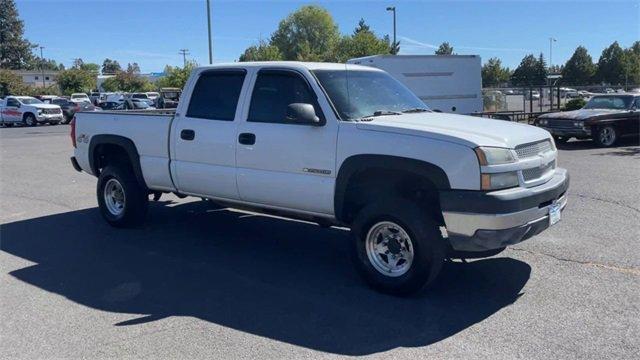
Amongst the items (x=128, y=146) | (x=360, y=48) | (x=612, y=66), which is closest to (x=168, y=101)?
(x=128, y=146)

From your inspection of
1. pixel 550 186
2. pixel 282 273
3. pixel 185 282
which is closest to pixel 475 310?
pixel 550 186

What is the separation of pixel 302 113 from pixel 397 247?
142 cm

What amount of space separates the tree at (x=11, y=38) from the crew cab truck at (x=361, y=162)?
4273 inches

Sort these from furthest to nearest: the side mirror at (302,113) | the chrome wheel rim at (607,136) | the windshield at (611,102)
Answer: the windshield at (611,102) → the chrome wheel rim at (607,136) → the side mirror at (302,113)

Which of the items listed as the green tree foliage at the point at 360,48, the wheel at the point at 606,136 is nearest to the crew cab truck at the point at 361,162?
the wheel at the point at 606,136

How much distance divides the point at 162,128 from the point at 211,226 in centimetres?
155

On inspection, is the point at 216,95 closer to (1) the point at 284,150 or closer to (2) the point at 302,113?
(1) the point at 284,150

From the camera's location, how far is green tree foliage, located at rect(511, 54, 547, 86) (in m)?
47.8

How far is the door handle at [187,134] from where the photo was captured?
666 centimetres

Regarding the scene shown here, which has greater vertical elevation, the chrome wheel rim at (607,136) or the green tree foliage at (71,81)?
the green tree foliage at (71,81)

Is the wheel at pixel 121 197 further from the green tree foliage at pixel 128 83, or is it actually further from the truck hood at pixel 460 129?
the green tree foliage at pixel 128 83

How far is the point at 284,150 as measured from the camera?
584 cm

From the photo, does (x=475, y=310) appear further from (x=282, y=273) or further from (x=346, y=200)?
(x=282, y=273)

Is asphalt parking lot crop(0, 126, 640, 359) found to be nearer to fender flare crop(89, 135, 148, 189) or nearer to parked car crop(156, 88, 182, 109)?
fender flare crop(89, 135, 148, 189)
